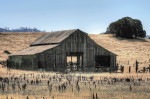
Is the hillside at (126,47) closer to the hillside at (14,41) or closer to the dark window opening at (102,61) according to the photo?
the dark window opening at (102,61)

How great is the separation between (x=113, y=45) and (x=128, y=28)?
6290 mm

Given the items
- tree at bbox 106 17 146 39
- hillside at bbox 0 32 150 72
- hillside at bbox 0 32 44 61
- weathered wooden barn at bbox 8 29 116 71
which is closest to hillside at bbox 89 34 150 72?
hillside at bbox 0 32 150 72

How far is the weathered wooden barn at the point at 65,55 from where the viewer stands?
5294 centimetres

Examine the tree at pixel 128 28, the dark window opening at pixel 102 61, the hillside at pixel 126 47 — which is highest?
the tree at pixel 128 28

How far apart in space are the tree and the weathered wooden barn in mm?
43490

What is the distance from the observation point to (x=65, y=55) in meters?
55.1

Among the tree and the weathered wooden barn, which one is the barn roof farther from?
the tree

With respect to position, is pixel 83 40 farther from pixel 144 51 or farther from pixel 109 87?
pixel 144 51

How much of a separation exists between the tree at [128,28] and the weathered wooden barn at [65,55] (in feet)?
143

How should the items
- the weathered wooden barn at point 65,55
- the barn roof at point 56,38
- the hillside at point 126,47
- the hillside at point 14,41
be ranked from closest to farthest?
Result: the weathered wooden barn at point 65,55, the barn roof at point 56,38, the hillside at point 126,47, the hillside at point 14,41

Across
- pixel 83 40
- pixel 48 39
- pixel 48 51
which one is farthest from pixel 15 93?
pixel 48 39

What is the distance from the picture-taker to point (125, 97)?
88.3 ft

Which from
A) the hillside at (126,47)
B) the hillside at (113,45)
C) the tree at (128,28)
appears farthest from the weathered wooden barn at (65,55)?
the tree at (128,28)

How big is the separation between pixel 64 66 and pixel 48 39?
9234 mm
